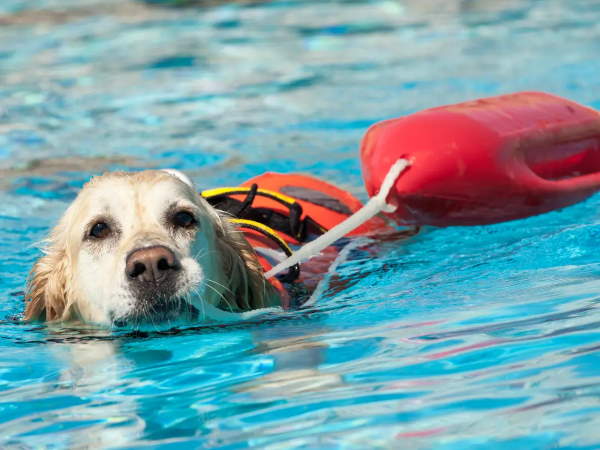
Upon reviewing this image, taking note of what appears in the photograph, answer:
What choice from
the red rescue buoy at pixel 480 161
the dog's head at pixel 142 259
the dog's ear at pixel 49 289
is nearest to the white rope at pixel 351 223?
the red rescue buoy at pixel 480 161

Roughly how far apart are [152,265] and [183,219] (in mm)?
417

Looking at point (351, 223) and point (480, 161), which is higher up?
point (480, 161)

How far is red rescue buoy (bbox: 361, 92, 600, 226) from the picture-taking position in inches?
190

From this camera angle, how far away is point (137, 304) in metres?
3.49

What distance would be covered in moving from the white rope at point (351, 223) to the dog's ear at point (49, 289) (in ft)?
2.84

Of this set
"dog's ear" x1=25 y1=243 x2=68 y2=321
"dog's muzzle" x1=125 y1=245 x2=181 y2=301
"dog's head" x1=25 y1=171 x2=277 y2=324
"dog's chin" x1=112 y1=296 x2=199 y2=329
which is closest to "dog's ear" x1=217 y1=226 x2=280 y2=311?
"dog's head" x1=25 y1=171 x2=277 y2=324

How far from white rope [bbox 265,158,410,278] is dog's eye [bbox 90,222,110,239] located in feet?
2.54

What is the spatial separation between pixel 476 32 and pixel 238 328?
8377 mm

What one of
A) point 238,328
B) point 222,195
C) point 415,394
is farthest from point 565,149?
point 415,394

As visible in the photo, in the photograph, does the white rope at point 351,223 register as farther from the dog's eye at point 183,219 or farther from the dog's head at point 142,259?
the dog's eye at point 183,219

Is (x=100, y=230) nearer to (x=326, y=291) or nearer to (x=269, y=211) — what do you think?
(x=326, y=291)

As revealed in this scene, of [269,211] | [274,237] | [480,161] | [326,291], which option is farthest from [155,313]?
[480,161]

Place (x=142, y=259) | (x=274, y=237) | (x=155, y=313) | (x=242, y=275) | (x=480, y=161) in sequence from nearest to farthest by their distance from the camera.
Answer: (x=142, y=259) → (x=155, y=313) → (x=242, y=275) → (x=274, y=237) → (x=480, y=161)

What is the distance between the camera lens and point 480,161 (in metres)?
4.85
